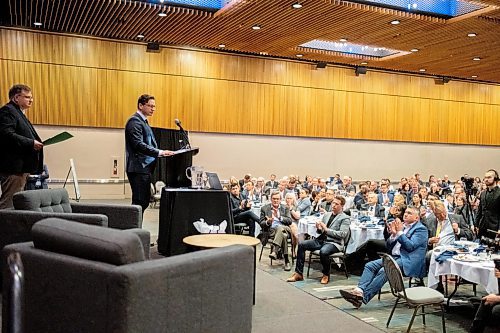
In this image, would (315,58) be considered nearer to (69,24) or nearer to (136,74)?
(136,74)

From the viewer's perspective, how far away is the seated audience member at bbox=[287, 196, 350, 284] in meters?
6.35

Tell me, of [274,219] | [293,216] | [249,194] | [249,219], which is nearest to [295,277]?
[293,216]

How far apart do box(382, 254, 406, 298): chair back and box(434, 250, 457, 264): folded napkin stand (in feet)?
2.42

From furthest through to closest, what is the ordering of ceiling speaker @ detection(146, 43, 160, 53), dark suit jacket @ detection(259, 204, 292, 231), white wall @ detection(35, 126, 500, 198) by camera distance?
ceiling speaker @ detection(146, 43, 160, 53), white wall @ detection(35, 126, 500, 198), dark suit jacket @ detection(259, 204, 292, 231)

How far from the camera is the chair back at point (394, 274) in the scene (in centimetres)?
434

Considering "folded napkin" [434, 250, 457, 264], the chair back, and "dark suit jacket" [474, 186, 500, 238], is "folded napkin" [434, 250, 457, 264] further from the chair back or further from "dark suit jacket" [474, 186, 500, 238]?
"dark suit jacket" [474, 186, 500, 238]

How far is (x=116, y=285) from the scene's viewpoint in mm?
2201

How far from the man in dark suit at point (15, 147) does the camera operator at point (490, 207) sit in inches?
233

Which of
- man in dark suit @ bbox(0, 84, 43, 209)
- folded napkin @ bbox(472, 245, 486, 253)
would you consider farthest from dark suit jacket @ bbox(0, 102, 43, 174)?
folded napkin @ bbox(472, 245, 486, 253)

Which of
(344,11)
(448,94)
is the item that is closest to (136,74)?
(344,11)

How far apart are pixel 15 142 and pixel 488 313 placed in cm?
417

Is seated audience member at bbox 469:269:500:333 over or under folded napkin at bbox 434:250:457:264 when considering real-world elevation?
under

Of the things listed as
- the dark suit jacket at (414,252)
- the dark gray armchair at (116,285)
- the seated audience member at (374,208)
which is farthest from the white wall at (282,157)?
the dark gray armchair at (116,285)

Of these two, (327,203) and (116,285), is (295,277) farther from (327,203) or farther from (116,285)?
(116,285)
